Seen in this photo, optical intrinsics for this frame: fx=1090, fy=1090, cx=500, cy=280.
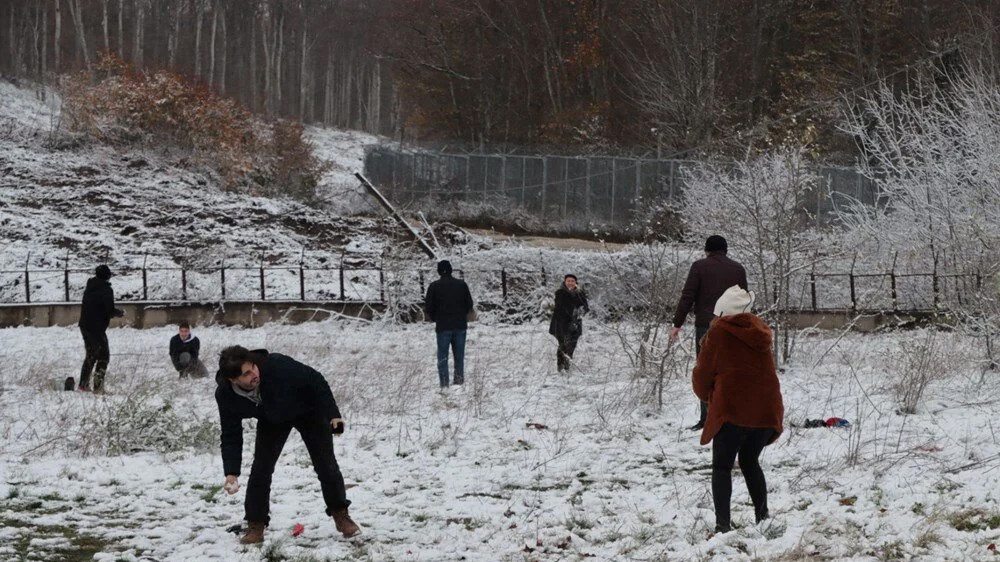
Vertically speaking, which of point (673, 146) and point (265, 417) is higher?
point (673, 146)

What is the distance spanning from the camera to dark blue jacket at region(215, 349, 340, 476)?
708cm

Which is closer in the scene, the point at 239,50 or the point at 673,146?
the point at 673,146

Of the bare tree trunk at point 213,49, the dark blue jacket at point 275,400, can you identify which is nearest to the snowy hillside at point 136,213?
the bare tree trunk at point 213,49

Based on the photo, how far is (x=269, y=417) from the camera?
7.13 meters

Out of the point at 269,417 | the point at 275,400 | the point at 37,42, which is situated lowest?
the point at 269,417

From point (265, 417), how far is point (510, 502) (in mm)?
2286

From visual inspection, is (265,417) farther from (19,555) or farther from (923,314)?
(923,314)

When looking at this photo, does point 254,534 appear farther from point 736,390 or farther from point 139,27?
point 139,27

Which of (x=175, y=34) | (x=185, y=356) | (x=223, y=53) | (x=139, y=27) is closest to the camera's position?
(x=185, y=356)

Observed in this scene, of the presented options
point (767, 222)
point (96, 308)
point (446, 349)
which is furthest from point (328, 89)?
point (446, 349)

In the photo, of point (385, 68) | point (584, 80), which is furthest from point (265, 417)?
point (385, 68)

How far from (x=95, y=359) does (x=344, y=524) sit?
8961mm

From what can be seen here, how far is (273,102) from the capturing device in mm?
74688

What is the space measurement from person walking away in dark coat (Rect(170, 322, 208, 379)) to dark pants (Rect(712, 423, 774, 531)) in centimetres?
1125
